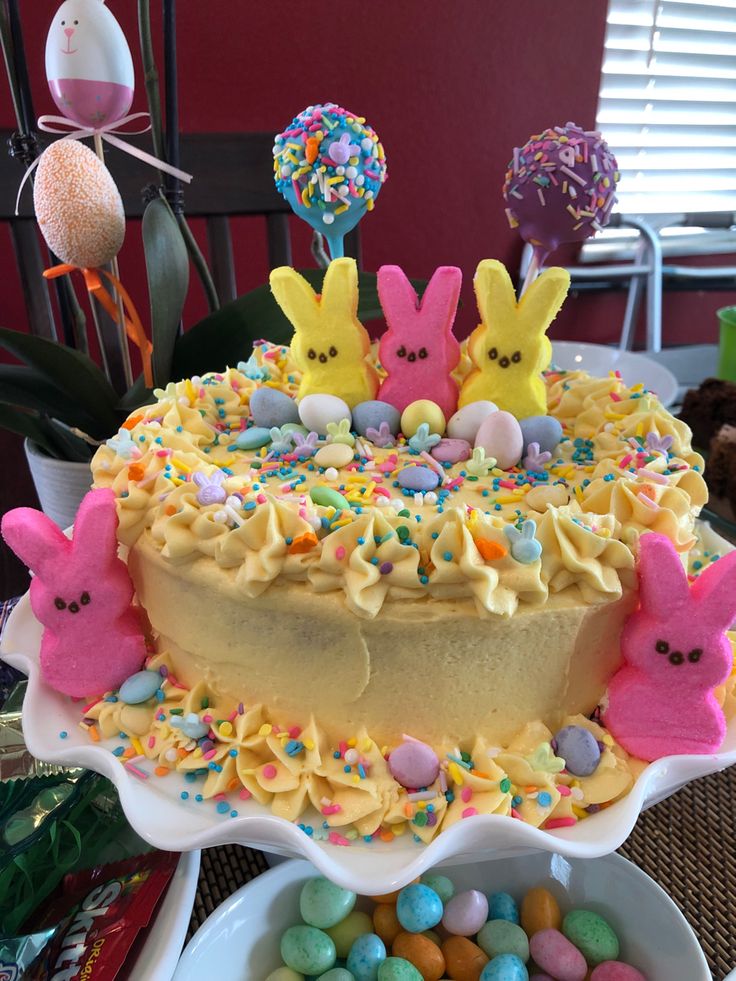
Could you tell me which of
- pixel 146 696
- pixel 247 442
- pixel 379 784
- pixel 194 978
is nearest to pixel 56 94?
pixel 247 442

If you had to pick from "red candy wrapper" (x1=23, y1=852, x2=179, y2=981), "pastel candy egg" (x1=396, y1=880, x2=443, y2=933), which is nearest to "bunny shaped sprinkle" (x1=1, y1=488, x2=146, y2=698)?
"red candy wrapper" (x1=23, y1=852, x2=179, y2=981)

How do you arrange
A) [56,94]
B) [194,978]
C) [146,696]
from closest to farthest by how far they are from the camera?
1. [194,978]
2. [146,696]
3. [56,94]

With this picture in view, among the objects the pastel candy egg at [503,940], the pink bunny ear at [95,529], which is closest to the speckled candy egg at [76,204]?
the pink bunny ear at [95,529]

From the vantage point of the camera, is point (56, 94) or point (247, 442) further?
point (56, 94)

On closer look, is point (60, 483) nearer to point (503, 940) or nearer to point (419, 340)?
point (419, 340)

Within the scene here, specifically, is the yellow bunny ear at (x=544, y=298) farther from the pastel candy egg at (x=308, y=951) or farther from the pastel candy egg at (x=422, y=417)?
the pastel candy egg at (x=308, y=951)

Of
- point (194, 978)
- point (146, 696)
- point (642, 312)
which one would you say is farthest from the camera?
point (642, 312)

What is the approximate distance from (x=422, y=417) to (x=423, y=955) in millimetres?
660

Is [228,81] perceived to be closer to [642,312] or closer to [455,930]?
[642,312]

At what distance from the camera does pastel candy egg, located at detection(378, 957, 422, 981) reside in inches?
30.4

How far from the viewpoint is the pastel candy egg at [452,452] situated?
40.9 inches

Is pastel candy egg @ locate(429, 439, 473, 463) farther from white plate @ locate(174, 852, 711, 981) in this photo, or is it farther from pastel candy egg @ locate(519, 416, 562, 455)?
white plate @ locate(174, 852, 711, 981)

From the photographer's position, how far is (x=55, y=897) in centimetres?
80

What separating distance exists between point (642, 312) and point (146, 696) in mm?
3114
